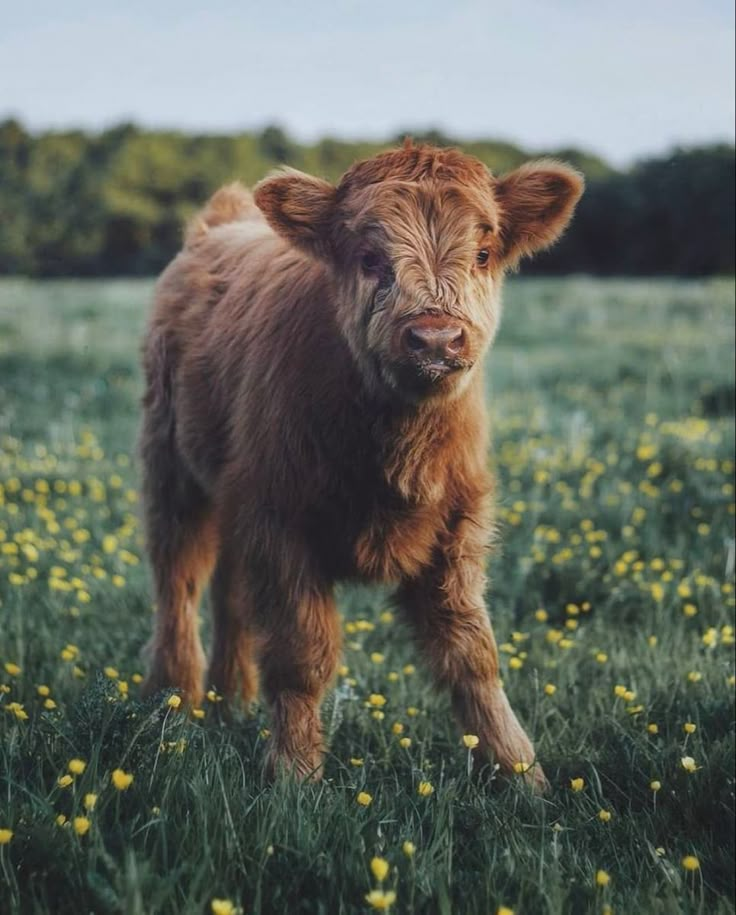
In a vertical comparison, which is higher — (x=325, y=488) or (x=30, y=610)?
(x=325, y=488)

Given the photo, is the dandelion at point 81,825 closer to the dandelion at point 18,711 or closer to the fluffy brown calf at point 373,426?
the dandelion at point 18,711

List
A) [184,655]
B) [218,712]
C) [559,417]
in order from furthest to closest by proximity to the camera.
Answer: [559,417] < [184,655] < [218,712]

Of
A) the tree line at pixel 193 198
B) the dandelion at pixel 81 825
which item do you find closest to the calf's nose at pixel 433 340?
the tree line at pixel 193 198

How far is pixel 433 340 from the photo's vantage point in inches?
117

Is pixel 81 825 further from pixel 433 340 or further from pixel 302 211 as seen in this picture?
pixel 302 211

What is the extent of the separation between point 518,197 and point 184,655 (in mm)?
2216

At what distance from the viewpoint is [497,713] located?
357 centimetres

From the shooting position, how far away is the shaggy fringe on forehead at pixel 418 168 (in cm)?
341

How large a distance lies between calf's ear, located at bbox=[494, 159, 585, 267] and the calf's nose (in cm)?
77

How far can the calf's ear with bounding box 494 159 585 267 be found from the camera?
12.0ft

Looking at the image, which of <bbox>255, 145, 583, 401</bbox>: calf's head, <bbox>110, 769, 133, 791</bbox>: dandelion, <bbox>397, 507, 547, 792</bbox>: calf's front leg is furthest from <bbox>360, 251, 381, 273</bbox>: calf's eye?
<bbox>110, 769, 133, 791</bbox>: dandelion

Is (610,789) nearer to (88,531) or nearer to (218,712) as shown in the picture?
(218,712)

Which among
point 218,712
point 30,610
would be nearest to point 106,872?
point 218,712

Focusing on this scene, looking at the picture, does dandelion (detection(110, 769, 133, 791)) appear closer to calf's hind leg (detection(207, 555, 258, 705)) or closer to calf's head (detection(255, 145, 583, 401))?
calf's head (detection(255, 145, 583, 401))
